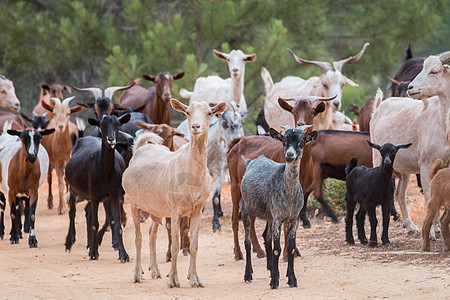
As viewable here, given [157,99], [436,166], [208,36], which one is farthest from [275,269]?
[208,36]

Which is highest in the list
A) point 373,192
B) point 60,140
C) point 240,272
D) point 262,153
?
point 60,140

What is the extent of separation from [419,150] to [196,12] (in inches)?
470

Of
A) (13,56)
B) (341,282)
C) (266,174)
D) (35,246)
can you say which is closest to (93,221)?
(35,246)

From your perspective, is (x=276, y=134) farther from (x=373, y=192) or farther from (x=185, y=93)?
(x=185, y=93)

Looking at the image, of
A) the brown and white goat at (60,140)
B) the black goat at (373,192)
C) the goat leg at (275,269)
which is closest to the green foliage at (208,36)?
the brown and white goat at (60,140)

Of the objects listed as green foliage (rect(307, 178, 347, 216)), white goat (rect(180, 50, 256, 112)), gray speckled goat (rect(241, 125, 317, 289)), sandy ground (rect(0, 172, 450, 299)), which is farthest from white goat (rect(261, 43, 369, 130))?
gray speckled goat (rect(241, 125, 317, 289))

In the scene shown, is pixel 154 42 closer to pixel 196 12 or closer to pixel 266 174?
pixel 196 12

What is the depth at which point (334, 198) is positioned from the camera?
12.8m

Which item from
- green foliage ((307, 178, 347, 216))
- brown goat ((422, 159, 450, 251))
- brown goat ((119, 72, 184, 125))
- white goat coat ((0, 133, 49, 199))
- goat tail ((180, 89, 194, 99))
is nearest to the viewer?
brown goat ((422, 159, 450, 251))

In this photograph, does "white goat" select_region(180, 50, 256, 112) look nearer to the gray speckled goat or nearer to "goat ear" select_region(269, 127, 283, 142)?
the gray speckled goat

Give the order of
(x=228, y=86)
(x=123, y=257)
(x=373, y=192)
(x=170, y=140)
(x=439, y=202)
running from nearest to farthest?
(x=439, y=202)
(x=373, y=192)
(x=123, y=257)
(x=170, y=140)
(x=228, y=86)

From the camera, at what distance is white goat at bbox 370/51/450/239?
9.22 meters

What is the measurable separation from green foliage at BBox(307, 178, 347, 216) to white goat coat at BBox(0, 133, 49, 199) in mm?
4949

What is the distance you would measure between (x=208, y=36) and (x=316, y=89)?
7819mm
